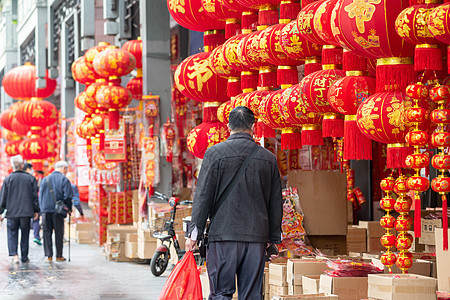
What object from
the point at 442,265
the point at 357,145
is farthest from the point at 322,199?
the point at 442,265

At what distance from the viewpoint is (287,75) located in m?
8.11

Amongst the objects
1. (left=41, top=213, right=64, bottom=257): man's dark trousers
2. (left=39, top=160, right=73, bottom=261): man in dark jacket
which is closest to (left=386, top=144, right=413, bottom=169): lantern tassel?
(left=39, top=160, right=73, bottom=261): man in dark jacket

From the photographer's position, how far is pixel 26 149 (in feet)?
78.1

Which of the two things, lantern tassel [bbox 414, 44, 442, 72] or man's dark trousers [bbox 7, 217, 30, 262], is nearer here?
lantern tassel [bbox 414, 44, 442, 72]

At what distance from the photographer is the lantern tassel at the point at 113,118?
1475 cm

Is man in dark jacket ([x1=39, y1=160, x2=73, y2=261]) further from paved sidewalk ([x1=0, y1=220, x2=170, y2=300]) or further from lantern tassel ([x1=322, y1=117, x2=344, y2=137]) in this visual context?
lantern tassel ([x1=322, y1=117, x2=344, y2=137])

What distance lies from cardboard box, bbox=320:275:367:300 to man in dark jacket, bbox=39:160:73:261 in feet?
27.1

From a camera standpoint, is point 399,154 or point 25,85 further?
point 25,85

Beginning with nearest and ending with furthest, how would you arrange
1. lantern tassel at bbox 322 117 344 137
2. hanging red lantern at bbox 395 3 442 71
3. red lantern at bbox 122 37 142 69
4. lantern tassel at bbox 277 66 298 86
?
hanging red lantern at bbox 395 3 442 71
lantern tassel at bbox 322 117 344 137
lantern tassel at bbox 277 66 298 86
red lantern at bbox 122 37 142 69

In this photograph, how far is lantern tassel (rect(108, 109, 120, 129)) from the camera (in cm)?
1475

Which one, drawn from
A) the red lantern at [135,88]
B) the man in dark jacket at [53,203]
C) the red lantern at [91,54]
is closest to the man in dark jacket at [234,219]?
the man in dark jacket at [53,203]

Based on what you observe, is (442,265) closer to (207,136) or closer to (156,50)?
(207,136)

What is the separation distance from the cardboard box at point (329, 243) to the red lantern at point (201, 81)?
2044mm

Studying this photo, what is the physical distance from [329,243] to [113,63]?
6728 mm
